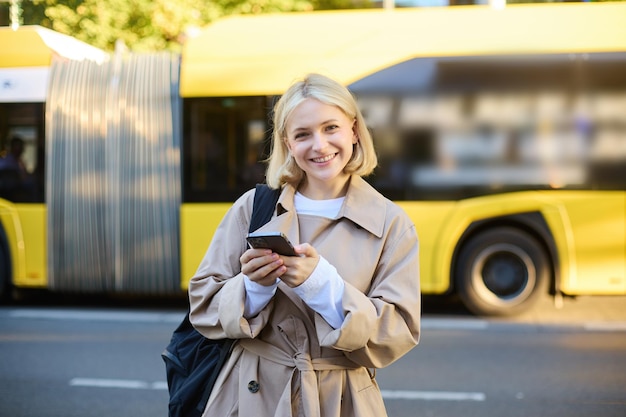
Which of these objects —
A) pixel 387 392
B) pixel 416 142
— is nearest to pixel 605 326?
pixel 416 142

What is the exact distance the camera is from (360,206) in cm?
225

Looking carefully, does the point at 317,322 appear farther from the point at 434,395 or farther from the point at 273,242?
the point at 434,395

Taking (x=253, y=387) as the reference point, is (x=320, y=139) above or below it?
above

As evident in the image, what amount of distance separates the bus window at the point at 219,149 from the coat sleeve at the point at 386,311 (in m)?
7.06

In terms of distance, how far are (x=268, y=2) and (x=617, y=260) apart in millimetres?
10691

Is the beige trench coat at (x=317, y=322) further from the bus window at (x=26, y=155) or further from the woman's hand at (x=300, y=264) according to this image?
the bus window at (x=26, y=155)

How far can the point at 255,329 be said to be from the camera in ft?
7.18

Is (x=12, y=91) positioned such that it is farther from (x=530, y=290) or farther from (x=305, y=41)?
(x=530, y=290)

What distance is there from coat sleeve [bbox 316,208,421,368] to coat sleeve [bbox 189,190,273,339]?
0.67ft

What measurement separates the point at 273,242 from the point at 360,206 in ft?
1.18

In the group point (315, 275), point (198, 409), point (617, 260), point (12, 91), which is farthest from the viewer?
point (12, 91)

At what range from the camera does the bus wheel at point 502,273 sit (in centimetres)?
884

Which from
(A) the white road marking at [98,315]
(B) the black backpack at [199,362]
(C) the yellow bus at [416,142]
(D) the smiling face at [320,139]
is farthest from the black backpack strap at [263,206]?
(A) the white road marking at [98,315]

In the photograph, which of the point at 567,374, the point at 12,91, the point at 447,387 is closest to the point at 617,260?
the point at 567,374
